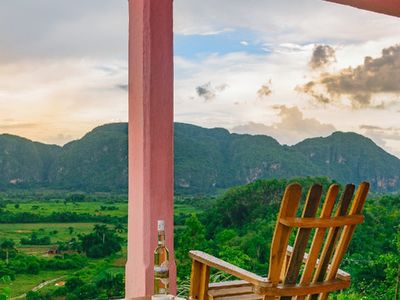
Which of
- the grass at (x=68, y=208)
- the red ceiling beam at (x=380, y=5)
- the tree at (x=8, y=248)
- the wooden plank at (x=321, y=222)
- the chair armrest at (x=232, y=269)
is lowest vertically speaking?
the tree at (x=8, y=248)

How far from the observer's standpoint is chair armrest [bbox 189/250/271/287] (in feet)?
8.66

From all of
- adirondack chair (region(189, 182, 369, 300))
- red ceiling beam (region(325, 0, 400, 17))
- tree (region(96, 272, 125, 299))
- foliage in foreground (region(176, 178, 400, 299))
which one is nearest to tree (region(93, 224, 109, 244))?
tree (region(96, 272, 125, 299))

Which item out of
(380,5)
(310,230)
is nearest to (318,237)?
(310,230)

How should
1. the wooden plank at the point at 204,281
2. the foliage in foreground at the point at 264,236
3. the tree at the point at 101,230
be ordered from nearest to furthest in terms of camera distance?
the wooden plank at the point at 204,281
the tree at the point at 101,230
the foliage in foreground at the point at 264,236

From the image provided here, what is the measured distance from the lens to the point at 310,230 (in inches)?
105

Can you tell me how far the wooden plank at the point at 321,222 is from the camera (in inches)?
101

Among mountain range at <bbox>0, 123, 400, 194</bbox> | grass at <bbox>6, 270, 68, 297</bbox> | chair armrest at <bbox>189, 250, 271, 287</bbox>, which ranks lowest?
grass at <bbox>6, 270, 68, 297</bbox>

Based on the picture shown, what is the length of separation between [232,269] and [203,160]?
1.67 metres

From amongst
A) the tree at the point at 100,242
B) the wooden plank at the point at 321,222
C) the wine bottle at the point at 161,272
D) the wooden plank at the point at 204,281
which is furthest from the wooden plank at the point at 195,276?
the tree at the point at 100,242

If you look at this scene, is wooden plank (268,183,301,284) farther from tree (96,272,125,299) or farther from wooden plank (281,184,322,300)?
tree (96,272,125,299)

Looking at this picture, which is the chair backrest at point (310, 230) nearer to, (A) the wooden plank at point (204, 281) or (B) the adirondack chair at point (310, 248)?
(B) the adirondack chair at point (310, 248)

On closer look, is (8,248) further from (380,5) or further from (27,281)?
(380,5)

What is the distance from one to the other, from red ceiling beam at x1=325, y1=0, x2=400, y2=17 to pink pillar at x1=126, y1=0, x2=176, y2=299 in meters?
1.49

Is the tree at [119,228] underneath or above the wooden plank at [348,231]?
underneath
